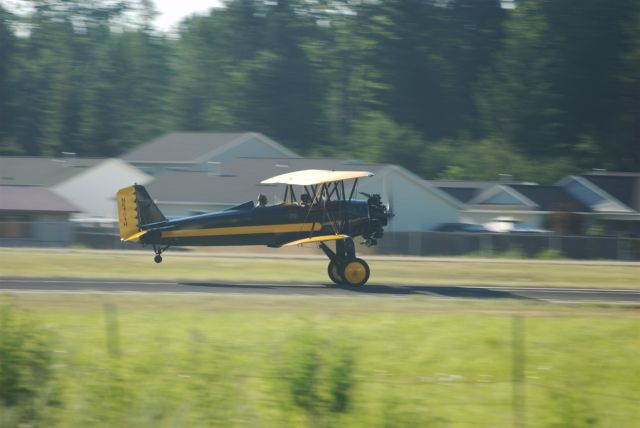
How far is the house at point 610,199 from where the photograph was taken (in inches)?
2295

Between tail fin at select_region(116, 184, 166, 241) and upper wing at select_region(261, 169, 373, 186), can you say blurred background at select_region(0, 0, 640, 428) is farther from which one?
upper wing at select_region(261, 169, 373, 186)

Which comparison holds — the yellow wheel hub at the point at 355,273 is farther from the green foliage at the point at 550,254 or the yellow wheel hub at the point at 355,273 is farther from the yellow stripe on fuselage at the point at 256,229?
the green foliage at the point at 550,254

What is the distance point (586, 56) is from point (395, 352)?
8103cm

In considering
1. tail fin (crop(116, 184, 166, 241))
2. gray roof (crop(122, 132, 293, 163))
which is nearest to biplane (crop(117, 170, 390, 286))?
tail fin (crop(116, 184, 166, 241))

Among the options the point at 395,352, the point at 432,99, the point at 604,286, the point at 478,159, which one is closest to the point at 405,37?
the point at 432,99

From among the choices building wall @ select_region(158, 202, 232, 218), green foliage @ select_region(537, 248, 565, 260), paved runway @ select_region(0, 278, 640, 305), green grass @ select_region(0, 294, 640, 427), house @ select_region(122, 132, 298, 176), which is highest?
house @ select_region(122, 132, 298, 176)

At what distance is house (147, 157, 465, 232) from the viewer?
55.2m

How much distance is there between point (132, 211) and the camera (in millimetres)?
28953

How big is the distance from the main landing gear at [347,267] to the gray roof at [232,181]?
2543 centimetres

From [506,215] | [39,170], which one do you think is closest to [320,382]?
[506,215]

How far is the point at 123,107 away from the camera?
11225 centimetres

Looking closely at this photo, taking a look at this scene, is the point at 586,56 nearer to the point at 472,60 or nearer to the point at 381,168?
the point at 472,60

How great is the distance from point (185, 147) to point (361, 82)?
3371 centimetres

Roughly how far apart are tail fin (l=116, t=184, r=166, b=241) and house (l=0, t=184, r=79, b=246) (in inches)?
794
